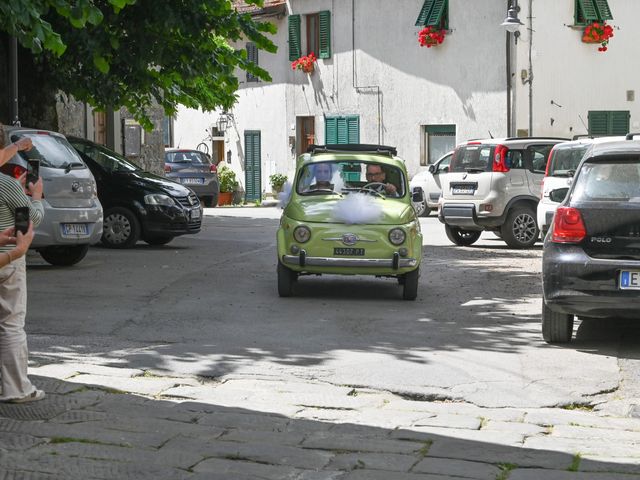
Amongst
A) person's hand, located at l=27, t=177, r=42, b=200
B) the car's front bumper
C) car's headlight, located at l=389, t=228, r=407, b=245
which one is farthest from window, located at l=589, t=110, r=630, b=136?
person's hand, located at l=27, t=177, r=42, b=200

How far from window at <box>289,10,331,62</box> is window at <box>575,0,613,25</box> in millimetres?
8613

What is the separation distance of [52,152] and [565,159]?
750 centimetres

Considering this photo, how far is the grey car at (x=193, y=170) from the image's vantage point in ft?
120

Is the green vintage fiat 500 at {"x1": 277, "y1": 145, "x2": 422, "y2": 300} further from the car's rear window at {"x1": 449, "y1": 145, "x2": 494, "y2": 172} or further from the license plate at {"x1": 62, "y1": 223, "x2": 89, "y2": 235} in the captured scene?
the car's rear window at {"x1": 449, "y1": 145, "x2": 494, "y2": 172}

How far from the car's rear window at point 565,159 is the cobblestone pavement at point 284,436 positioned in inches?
437

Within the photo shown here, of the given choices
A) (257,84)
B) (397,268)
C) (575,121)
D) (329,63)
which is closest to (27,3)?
(397,268)

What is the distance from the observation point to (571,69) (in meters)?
34.9

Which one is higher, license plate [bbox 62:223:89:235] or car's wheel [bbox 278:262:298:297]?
license plate [bbox 62:223:89:235]

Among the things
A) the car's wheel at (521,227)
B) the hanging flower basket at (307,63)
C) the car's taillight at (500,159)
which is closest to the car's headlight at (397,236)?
the car's wheel at (521,227)

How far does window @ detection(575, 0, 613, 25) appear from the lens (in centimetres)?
3447

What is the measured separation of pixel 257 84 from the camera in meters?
44.4

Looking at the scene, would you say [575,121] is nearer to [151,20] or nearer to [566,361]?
[151,20]

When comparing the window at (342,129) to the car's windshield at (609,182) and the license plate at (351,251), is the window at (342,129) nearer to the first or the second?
the license plate at (351,251)

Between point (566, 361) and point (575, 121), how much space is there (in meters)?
25.9
